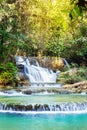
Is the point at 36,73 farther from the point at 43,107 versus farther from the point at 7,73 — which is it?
the point at 43,107

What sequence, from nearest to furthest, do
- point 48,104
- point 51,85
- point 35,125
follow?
point 35,125
point 48,104
point 51,85

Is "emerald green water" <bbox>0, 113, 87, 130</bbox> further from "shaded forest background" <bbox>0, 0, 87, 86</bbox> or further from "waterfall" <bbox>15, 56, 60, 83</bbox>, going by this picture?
"waterfall" <bbox>15, 56, 60, 83</bbox>

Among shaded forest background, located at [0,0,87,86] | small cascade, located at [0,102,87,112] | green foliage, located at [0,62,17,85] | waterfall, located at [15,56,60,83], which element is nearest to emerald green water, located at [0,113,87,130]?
small cascade, located at [0,102,87,112]

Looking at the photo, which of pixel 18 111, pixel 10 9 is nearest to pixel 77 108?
pixel 18 111

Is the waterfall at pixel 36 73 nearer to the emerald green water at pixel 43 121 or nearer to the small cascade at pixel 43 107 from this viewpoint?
the small cascade at pixel 43 107

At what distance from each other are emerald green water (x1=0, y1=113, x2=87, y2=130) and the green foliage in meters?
5.60

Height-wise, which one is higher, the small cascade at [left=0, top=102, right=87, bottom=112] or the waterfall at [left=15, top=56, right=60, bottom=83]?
the waterfall at [left=15, top=56, right=60, bottom=83]

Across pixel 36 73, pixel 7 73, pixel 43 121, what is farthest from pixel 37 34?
pixel 43 121

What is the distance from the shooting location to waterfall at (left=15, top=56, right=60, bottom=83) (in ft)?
56.9

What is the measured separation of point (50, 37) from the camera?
2147 centimetres

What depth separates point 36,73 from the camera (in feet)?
58.0

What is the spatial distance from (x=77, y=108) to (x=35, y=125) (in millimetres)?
2431

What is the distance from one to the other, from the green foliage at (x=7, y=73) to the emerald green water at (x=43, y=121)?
220 inches

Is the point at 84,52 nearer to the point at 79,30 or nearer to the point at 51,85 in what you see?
the point at 79,30
